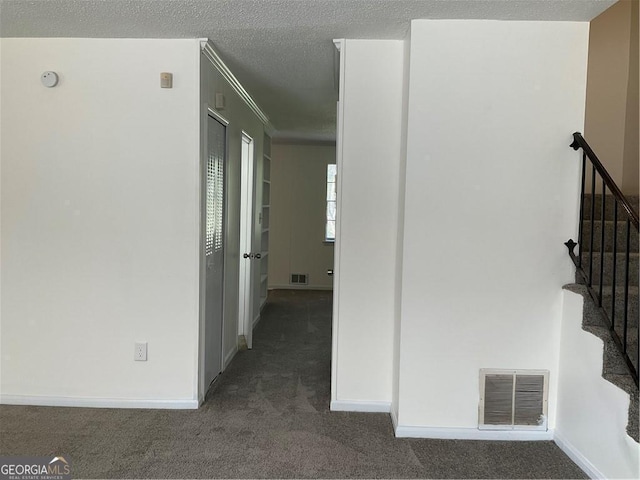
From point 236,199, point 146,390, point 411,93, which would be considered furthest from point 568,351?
point 236,199

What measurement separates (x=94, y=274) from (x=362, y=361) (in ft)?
5.80

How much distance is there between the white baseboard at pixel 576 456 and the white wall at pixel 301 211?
16.3 ft

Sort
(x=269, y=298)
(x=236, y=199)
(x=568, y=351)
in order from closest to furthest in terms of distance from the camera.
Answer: (x=568, y=351) → (x=236, y=199) → (x=269, y=298)

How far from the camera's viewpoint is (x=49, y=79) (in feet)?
8.85

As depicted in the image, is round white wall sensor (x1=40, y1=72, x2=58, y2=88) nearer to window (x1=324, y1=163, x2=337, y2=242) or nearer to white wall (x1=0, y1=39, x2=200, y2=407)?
white wall (x1=0, y1=39, x2=200, y2=407)

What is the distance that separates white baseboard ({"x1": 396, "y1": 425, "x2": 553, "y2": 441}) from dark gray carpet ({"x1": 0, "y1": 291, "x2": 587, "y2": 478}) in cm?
4

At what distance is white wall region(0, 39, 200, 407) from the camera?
2.71 m

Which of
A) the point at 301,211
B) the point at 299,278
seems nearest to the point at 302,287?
the point at 299,278

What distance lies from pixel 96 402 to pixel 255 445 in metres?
1.15

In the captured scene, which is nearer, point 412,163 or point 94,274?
point 412,163

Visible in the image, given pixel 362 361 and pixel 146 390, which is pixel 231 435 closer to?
pixel 146 390

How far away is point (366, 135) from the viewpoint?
2693mm

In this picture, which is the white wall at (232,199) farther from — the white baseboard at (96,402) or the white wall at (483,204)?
the white wall at (483,204)

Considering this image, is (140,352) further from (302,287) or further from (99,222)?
(302,287)
